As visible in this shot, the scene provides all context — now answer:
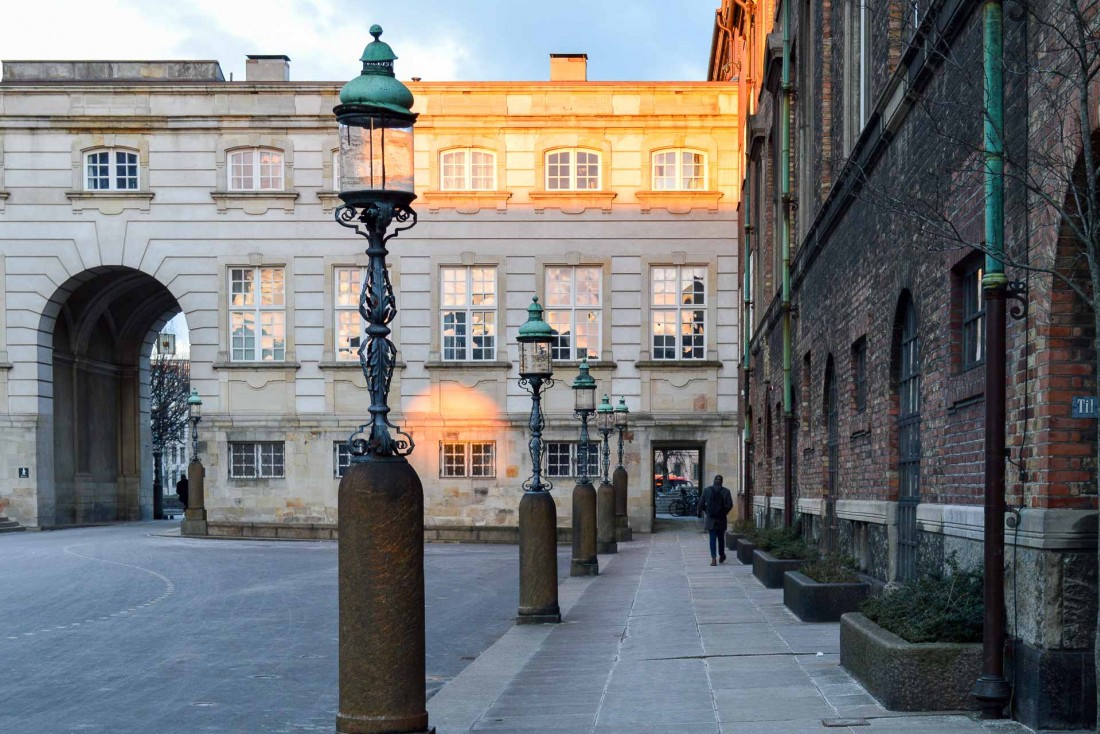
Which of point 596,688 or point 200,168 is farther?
point 200,168

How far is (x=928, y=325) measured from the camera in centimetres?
1113

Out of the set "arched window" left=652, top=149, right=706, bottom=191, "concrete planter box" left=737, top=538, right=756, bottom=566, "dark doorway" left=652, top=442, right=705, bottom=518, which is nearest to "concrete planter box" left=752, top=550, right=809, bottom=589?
"concrete planter box" left=737, top=538, right=756, bottom=566

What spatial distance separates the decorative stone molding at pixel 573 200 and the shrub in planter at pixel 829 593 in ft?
91.3

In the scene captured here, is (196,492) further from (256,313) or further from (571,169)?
(571,169)

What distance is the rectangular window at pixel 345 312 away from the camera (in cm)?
4147

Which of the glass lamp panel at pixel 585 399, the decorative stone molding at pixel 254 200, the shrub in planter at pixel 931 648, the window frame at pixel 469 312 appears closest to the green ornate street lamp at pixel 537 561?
the shrub in planter at pixel 931 648

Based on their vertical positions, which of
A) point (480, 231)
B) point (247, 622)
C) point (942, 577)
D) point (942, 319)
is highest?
point (480, 231)

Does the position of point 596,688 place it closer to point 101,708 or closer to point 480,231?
point 101,708

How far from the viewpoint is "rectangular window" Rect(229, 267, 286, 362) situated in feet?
137

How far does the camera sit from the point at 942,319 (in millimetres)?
10602

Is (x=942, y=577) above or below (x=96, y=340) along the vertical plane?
below

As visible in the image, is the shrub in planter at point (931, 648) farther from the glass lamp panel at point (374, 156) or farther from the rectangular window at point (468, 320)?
the rectangular window at point (468, 320)

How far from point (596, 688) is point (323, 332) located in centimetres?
3180

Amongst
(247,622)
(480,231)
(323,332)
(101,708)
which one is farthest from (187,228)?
(101,708)
